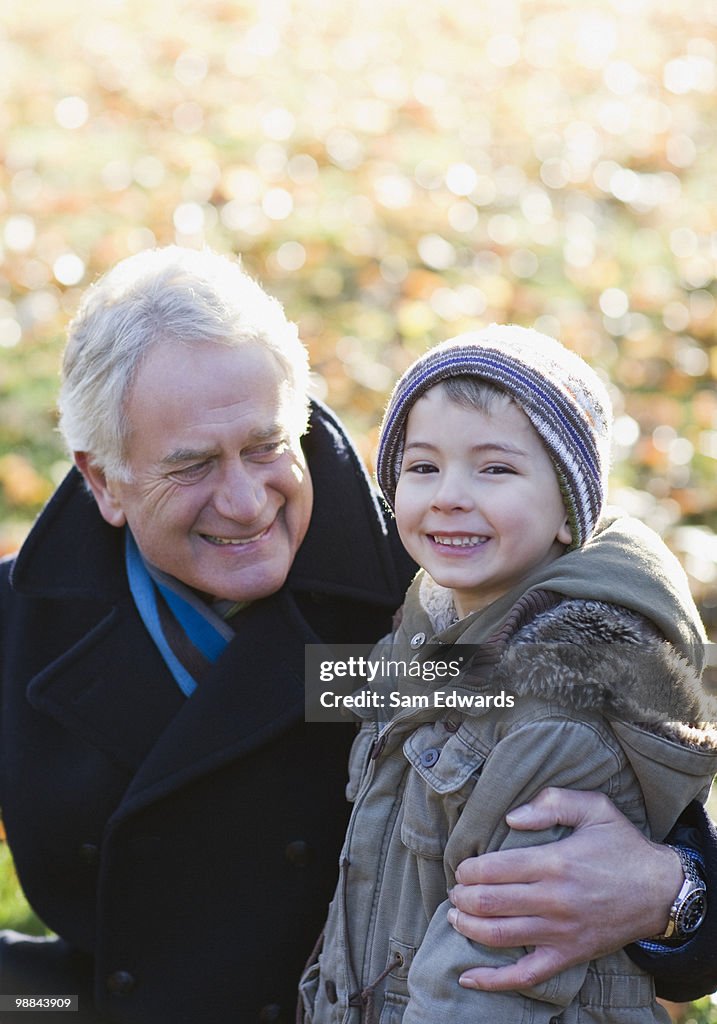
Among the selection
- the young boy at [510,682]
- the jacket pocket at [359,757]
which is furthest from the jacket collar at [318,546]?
the young boy at [510,682]

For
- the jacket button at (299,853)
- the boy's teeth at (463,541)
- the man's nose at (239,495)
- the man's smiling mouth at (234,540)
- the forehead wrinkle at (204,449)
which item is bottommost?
the jacket button at (299,853)

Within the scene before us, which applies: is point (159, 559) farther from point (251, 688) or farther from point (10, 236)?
point (10, 236)

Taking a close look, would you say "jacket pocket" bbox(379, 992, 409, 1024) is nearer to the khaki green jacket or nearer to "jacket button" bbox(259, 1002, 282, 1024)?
the khaki green jacket

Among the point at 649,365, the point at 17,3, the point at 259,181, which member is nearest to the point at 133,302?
the point at 649,365

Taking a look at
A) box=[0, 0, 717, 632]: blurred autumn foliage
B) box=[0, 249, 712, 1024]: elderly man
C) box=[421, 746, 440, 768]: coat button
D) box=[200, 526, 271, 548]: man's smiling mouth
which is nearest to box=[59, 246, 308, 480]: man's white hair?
box=[0, 249, 712, 1024]: elderly man

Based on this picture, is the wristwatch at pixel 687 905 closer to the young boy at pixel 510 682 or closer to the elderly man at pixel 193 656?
the young boy at pixel 510 682

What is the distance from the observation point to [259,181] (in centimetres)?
762

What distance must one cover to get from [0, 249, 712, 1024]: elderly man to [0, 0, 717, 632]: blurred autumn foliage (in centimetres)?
193

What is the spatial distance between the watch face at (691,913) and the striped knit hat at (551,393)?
2.18ft

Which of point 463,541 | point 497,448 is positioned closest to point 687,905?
point 463,541

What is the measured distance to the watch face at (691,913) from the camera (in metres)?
2.22

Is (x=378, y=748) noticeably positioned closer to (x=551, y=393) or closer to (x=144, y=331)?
(x=551, y=393)

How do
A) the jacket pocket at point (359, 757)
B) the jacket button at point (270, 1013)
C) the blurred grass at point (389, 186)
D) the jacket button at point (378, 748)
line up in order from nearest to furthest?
the jacket button at point (378, 748)
the jacket pocket at point (359, 757)
the jacket button at point (270, 1013)
the blurred grass at point (389, 186)

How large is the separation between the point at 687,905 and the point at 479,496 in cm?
82
